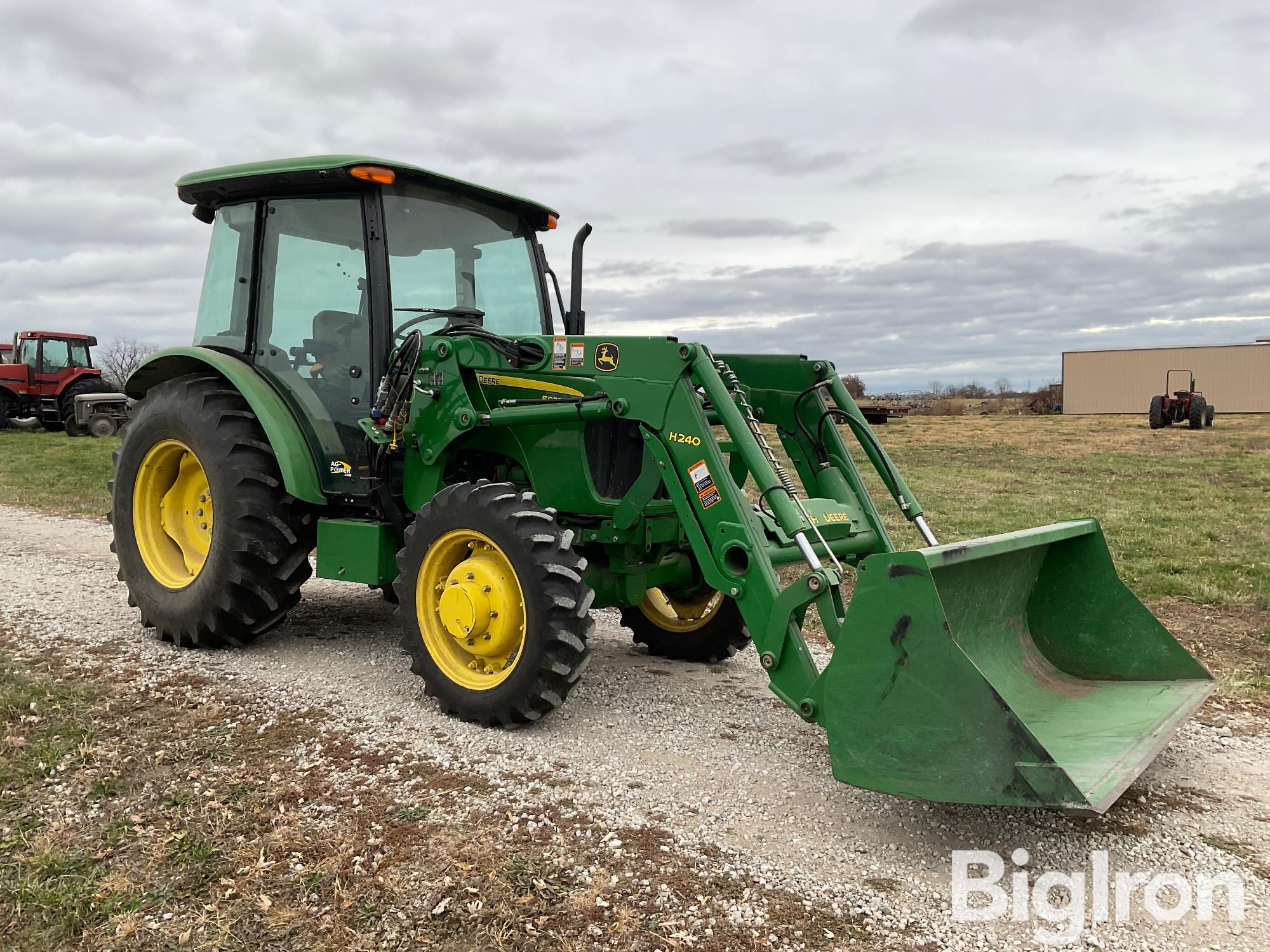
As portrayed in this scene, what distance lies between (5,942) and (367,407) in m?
2.99

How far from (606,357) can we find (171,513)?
3.12 meters

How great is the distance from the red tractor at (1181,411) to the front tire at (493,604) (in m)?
27.8

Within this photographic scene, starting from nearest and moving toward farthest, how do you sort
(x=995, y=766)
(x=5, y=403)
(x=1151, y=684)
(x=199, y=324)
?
1. (x=995, y=766)
2. (x=1151, y=684)
3. (x=199, y=324)
4. (x=5, y=403)

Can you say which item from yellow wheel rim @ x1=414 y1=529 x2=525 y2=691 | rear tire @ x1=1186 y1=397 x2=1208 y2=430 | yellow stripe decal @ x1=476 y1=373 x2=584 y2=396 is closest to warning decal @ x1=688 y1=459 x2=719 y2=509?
yellow stripe decal @ x1=476 y1=373 x2=584 y2=396

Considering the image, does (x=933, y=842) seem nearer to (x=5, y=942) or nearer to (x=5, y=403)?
(x=5, y=942)

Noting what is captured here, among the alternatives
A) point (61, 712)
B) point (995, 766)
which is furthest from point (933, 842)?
point (61, 712)

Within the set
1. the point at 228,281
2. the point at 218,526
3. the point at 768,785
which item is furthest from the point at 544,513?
the point at 228,281

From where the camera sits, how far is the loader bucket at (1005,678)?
10.1 feet

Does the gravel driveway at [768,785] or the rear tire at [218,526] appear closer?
the gravel driveway at [768,785]

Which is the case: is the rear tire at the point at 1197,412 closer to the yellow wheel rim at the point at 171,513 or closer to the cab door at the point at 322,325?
the cab door at the point at 322,325

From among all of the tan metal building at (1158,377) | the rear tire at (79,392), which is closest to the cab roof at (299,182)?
the rear tire at (79,392)

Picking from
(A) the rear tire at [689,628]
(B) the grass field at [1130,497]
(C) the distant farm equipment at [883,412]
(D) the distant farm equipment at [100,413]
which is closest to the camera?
(A) the rear tire at [689,628]

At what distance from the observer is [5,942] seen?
2.76 m

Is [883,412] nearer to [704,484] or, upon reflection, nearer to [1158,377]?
[704,484]
